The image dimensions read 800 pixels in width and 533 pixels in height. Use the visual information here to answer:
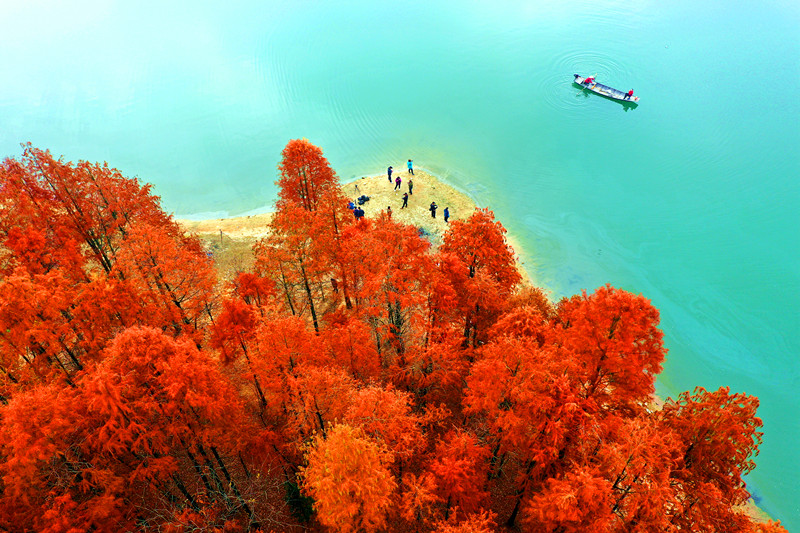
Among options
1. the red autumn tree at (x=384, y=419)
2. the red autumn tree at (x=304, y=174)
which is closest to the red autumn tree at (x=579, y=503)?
the red autumn tree at (x=384, y=419)

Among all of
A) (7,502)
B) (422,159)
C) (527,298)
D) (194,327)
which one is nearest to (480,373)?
(527,298)

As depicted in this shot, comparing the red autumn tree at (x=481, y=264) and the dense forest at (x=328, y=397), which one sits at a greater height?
the red autumn tree at (x=481, y=264)

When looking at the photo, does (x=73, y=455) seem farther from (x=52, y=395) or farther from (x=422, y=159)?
(x=422, y=159)

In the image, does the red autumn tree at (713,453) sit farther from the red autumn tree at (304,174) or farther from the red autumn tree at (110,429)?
the red autumn tree at (304,174)

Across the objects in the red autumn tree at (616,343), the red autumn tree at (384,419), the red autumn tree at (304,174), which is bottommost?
the red autumn tree at (384,419)

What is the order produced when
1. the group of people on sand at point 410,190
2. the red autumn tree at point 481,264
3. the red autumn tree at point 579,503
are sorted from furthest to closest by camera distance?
the group of people on sand at point 410,190, the red autumn tree at point 481,264, the red autumn tree at point 579,503

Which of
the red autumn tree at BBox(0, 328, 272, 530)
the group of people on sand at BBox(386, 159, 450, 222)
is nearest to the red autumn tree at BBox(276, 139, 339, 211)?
the group of people on sand at BBox(386, 159, 450, 222)

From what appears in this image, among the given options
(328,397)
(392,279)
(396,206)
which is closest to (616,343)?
(392,279)
